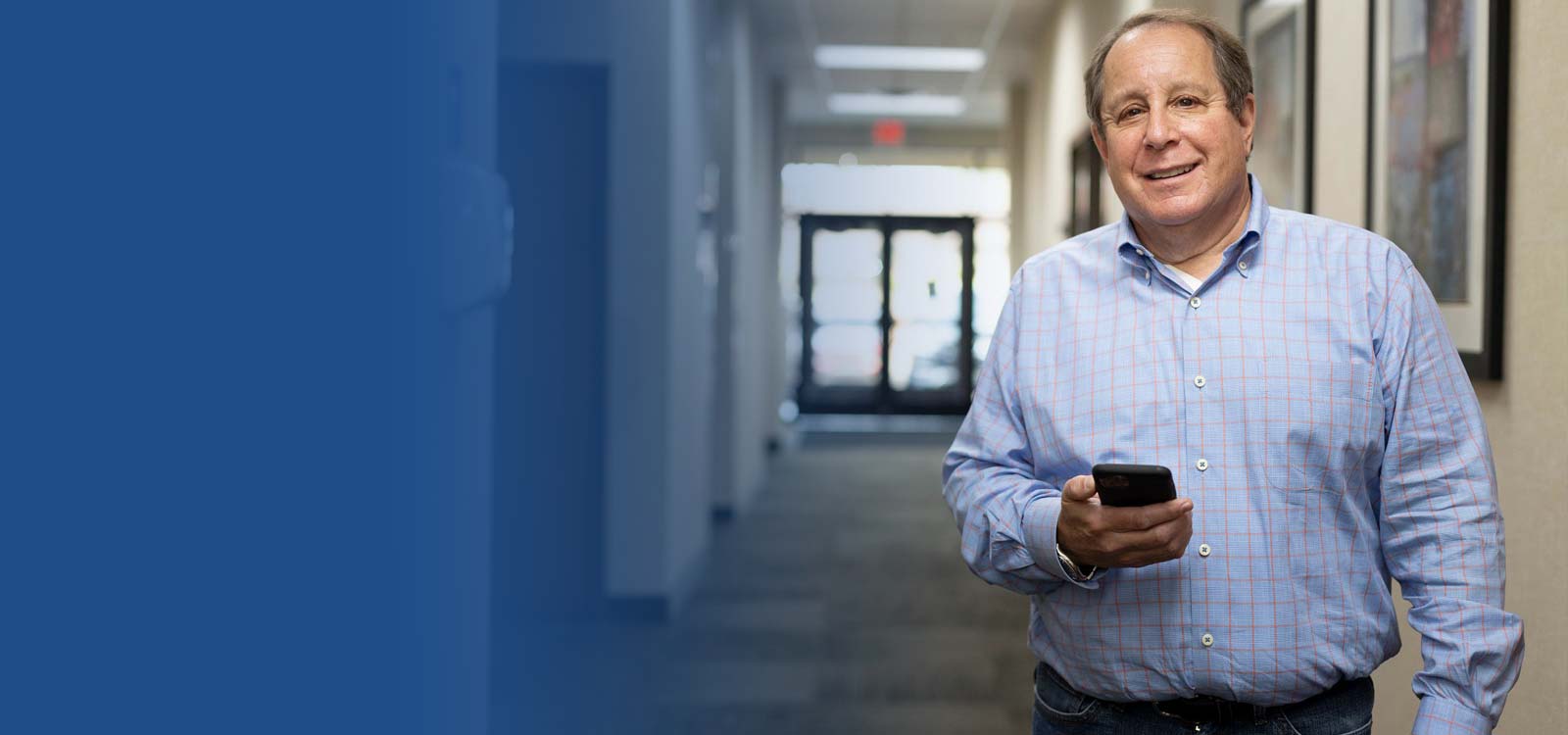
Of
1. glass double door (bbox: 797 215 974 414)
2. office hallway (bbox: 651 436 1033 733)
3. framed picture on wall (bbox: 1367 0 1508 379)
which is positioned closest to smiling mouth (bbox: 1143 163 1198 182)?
framed picture on wall (bbox: 1367 0 1508 379)

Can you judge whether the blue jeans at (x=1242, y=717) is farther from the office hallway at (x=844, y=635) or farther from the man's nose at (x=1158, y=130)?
the office hallway at (x=844, y=635)

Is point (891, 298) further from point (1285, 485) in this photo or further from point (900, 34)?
point (1285, 485)

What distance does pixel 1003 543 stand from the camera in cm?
149

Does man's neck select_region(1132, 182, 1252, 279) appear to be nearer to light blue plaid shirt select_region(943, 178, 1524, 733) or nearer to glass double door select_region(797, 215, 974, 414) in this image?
light blue plaid shirt select_region(943, 178, 1524, 733)

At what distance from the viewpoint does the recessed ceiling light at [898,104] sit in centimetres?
1140

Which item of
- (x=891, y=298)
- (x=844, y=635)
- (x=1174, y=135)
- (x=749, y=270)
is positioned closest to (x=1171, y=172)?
(x=1174, y=135)

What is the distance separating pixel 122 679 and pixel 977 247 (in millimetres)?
12551

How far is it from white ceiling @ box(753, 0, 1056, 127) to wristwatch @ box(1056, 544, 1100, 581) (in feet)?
22.1

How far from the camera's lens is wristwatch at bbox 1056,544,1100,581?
1.43m

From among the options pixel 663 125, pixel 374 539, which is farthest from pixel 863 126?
pixel 374 539

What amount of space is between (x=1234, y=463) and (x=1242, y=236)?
0.83ft

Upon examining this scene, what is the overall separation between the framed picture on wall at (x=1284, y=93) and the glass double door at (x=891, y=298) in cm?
952

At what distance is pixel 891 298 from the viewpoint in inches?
534

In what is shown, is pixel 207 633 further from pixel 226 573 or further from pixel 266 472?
pixel 266 472
